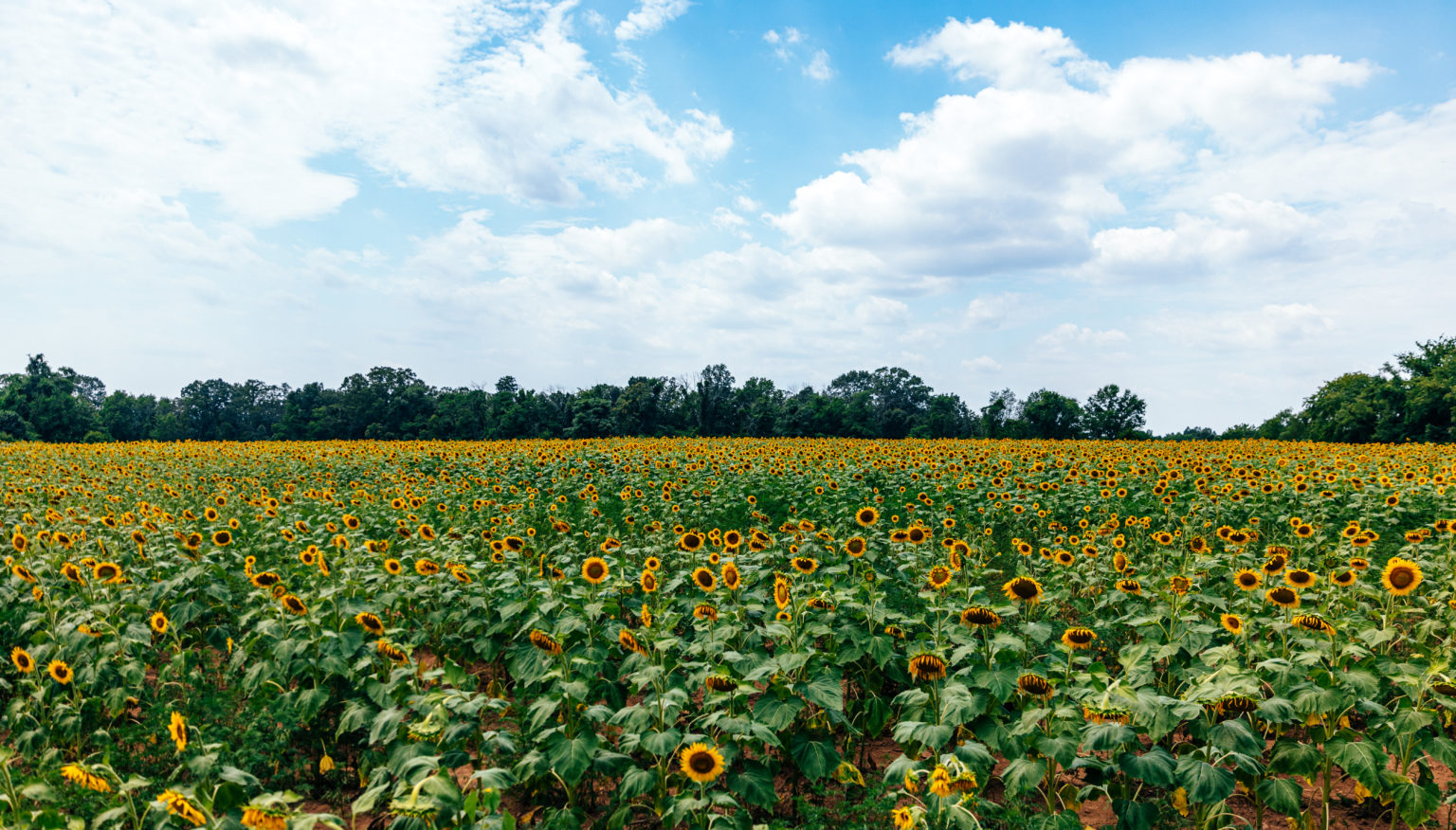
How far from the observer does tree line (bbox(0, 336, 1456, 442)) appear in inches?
1791

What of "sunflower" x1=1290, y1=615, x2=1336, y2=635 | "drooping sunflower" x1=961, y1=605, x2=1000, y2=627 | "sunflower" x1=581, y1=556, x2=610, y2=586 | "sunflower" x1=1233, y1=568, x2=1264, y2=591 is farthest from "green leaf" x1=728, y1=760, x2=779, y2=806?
"sunflower" x1=1233, y1=568, x2=1264, y2=591

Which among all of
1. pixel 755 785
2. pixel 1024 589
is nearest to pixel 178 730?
pixel 755 785

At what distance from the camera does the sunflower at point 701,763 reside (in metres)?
3.28

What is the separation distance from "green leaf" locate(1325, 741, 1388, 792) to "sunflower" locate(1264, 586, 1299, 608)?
97cm

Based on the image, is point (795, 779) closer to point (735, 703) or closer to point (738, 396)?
point (735, 703)

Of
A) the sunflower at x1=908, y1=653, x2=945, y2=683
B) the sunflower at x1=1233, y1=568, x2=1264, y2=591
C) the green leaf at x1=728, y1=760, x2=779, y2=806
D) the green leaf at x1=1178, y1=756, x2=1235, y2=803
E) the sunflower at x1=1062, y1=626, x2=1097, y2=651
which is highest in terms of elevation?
the sunflower at x1=1233, y1=568, x2=1264, y2=591

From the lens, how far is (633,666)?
172 inches

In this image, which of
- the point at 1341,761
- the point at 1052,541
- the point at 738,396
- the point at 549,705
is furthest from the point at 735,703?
the point at 738,396

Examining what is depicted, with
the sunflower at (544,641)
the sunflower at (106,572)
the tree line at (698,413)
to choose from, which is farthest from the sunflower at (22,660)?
the tree line at (698,413)

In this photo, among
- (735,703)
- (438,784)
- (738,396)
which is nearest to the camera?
(438,784)

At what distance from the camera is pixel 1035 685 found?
388cm

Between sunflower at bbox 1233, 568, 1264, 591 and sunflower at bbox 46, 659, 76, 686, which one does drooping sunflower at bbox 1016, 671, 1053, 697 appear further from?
sunflower at bbox 46, 659, 76, 686

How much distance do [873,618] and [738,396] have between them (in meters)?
59.7

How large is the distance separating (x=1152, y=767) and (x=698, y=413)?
59028mm
